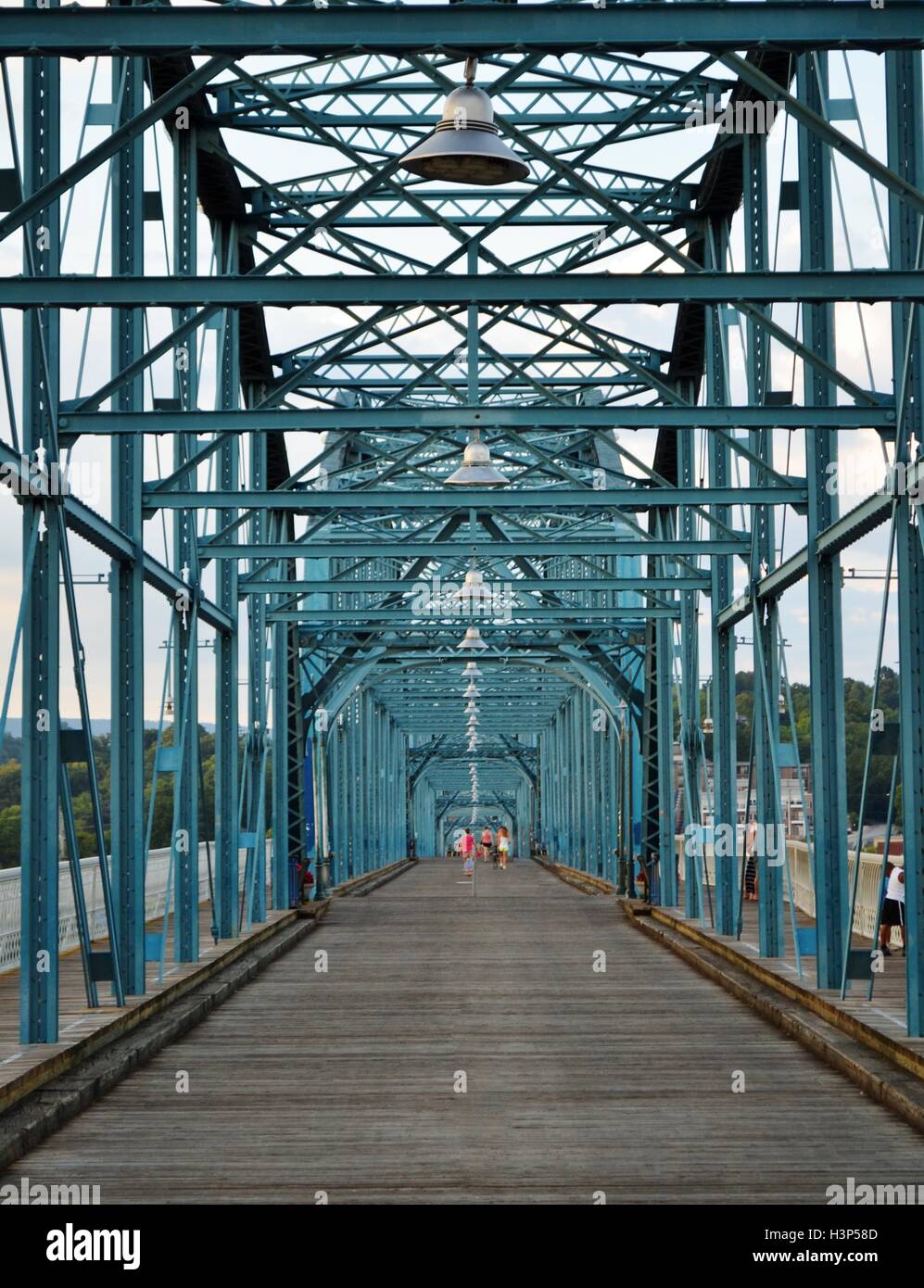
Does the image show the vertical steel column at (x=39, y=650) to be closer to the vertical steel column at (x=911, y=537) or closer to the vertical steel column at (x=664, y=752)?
the vertical steel column at (x=911, y=537)

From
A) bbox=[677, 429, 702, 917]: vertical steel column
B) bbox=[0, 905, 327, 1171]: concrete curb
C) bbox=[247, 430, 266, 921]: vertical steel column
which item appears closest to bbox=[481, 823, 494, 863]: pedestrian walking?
bbox=[677, 429, 702, 917]: vertical steel column

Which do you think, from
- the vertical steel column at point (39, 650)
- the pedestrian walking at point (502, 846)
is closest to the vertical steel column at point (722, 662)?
the vertical steel column at point (39, 650)

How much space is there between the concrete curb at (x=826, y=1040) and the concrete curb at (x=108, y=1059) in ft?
15.6

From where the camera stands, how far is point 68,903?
2253 centimetres

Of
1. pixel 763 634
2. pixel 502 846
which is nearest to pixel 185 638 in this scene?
pixel 763 634

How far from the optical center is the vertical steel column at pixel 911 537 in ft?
42.5

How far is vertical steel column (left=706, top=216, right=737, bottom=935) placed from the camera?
74.1 feet

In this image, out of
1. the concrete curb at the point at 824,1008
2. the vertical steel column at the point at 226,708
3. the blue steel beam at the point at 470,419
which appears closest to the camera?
the concrete curb at the point at 824,1008

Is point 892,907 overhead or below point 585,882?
overhead

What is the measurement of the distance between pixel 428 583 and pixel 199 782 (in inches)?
422

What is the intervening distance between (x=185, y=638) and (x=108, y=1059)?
690 centimetres

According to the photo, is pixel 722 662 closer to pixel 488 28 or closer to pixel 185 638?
pixel 185 638

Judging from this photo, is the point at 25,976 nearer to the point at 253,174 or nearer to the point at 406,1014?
the point at 406,1014

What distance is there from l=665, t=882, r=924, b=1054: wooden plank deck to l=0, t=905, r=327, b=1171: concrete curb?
506 cm
